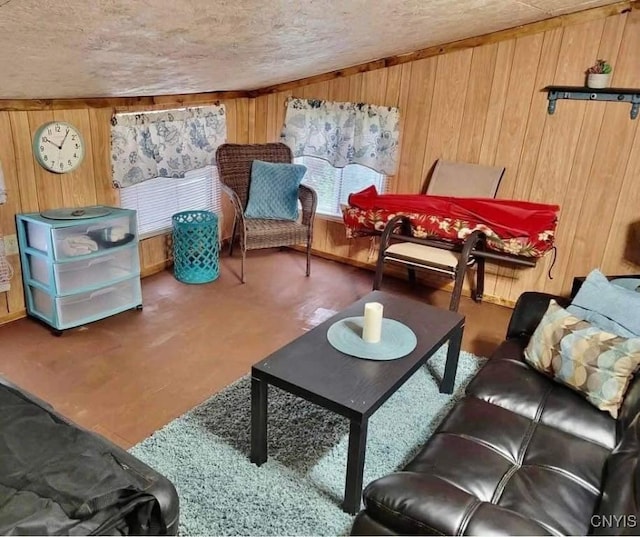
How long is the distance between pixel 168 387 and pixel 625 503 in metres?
2.00

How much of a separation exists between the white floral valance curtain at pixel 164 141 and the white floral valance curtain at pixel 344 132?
24.3 inches

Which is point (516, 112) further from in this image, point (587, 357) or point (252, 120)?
point (252, 120)

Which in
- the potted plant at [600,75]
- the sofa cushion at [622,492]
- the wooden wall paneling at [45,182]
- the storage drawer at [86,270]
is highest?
the potted plant at [600,75]

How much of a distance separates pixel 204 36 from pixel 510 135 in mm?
2258

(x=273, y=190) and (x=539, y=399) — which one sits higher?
(x=273, y=190)

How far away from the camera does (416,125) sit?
3.94 m

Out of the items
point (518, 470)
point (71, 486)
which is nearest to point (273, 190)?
point (518, 470)

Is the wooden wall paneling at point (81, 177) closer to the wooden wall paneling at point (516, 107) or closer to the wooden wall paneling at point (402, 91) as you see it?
the wooden wall paneling at point (402, 91)

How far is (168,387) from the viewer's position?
2.62m

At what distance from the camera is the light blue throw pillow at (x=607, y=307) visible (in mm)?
2105

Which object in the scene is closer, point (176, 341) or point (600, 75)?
point (176, 341)

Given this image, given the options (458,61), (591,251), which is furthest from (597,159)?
(458,61)

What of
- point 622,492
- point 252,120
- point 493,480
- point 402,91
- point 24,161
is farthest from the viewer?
point 252,120

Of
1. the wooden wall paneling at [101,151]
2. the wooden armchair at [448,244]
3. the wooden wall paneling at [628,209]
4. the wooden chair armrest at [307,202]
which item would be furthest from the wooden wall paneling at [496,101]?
the wooden wall paneling at [101,151]
